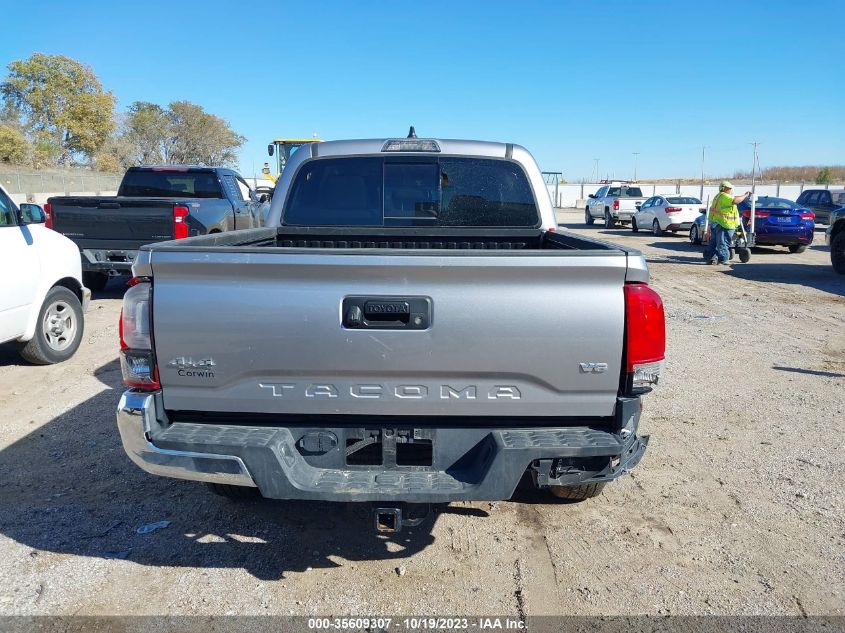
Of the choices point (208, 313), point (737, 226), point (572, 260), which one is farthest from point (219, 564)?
point (737, 226)

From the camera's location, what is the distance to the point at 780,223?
17.3 meters

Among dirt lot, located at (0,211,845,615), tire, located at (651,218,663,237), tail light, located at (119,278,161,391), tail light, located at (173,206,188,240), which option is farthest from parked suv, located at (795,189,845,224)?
tail light, located at (119,278,161,391)

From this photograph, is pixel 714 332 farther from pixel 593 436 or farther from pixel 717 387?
pixel 593 436

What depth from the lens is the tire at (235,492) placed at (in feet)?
12.4

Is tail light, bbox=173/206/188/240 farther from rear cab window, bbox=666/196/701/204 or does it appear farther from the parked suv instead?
the parked suv

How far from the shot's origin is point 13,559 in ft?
11.1

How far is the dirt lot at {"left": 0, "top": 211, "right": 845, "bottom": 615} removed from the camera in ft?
10.2

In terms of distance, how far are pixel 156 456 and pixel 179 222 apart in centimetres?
722

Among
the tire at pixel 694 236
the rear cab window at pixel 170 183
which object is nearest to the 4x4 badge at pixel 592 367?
the rear cab window at pixel 170 183

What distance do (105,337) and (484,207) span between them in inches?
227

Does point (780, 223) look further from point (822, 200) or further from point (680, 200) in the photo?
point (822, 200)

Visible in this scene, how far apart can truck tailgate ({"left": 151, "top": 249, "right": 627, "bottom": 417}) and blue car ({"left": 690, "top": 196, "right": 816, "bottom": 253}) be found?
650 inches

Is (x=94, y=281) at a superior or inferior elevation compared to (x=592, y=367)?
inferior

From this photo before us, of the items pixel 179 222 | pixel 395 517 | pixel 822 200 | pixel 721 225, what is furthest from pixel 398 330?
pixel 822 200
